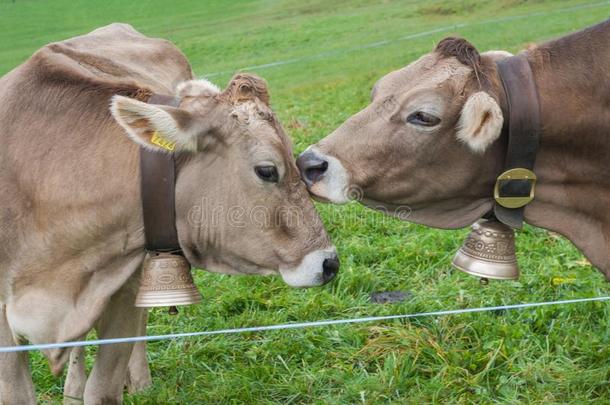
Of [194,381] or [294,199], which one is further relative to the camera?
[194,381]

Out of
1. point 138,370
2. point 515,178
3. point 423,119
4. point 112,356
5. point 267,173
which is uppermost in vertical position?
point 423,119

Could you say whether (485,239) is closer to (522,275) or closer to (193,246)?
(193,246)

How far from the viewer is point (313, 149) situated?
4098 millimetres

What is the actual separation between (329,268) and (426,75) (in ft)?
3.38

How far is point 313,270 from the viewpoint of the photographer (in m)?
4.09

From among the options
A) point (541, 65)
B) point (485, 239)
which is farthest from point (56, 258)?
point (541, 65)

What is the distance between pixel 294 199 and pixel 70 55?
152cm

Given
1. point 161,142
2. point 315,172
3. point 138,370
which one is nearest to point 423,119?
point 315,172

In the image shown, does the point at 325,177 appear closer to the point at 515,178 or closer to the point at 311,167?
the point at 311,167

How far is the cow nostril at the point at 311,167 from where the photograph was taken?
402 centimetres

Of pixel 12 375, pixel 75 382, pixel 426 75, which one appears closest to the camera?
pixel 426 75

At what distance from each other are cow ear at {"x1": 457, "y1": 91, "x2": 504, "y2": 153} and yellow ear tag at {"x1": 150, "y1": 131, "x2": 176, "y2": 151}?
4.38ft

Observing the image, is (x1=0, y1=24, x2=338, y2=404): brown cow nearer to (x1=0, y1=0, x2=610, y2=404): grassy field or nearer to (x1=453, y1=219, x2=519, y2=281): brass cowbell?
(x1=453, y1=219, x2=519, y2=281): brass cowbell

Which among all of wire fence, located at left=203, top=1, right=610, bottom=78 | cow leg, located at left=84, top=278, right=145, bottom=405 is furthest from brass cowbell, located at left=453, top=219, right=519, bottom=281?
wire fence, located at left=203, top=1, right=610, bottom=78
